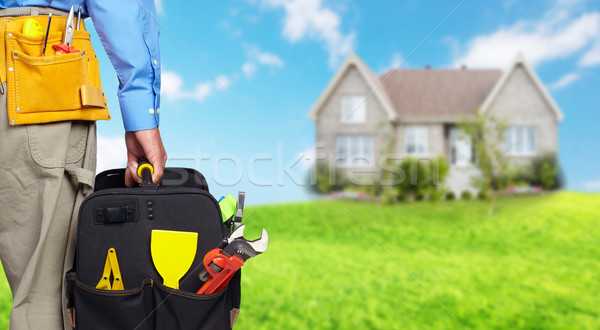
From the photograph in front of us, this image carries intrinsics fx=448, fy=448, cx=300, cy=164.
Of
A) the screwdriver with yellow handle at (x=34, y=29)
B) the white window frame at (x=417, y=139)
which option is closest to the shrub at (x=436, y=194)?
the white window frame at (x=417, y=139)

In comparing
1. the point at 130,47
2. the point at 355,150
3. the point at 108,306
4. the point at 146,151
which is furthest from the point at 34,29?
the point at 355,150

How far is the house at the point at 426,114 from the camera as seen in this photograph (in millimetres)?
9969

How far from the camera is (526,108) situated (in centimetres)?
1102

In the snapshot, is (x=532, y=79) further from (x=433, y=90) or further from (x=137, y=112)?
(x=137, y=112)

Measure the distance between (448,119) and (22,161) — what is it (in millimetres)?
10168

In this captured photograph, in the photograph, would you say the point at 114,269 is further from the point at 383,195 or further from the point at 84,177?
the point at 383,195

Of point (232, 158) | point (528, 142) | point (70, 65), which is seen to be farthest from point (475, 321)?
point (528, 142)

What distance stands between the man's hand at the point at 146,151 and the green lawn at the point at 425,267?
409 mm

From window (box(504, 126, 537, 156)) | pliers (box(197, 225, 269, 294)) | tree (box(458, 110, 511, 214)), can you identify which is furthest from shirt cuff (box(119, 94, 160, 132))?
window (box(504, 126, 537, 156))

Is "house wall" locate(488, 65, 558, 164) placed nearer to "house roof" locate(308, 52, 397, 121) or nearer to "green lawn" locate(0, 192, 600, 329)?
"green lawn" locate(0, 192, 600, 329)

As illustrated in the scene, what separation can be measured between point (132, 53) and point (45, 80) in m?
0.27

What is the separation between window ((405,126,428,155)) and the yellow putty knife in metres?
9.49

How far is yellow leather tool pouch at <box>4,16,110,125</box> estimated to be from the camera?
1334mm

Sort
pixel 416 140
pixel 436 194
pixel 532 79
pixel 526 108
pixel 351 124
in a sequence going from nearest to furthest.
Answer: pixel 436 194, pixel 351 124, pixel 416 140, pixel 526 108, pixel 532 79
